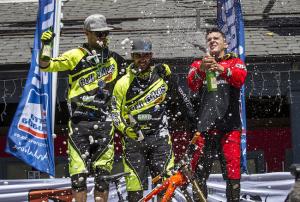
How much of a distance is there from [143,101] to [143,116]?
0.50 feet

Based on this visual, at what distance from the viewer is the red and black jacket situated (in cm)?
656

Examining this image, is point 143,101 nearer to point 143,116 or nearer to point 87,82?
point 143,116

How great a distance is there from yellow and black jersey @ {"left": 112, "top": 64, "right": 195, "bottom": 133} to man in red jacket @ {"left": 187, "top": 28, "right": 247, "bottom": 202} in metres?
0.26

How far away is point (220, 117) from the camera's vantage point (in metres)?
6.57

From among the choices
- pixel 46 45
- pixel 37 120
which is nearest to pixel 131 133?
pixel 46 45

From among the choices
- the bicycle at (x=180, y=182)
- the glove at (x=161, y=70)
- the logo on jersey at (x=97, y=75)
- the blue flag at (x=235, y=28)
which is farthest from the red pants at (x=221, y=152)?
the blue flag at (x=235, y=28)

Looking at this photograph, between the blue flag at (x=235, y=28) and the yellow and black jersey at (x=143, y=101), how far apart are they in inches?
124

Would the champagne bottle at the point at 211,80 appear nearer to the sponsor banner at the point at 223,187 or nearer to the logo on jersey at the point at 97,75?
the logo on jersey at the point at 97,75

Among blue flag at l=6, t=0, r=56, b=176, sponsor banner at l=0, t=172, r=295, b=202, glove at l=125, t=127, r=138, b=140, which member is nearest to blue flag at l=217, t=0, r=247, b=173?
sponsor banner at l=0, t=172, r=295, b=202

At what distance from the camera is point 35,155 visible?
9898mm

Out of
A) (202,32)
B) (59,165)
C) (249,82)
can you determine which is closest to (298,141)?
(249,82)

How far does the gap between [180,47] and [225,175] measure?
18.1 feet

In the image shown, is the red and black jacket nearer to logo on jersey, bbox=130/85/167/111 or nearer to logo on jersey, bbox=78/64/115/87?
logo on jersey, bbox=130/85/167/111

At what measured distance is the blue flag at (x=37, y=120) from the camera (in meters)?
9.83
